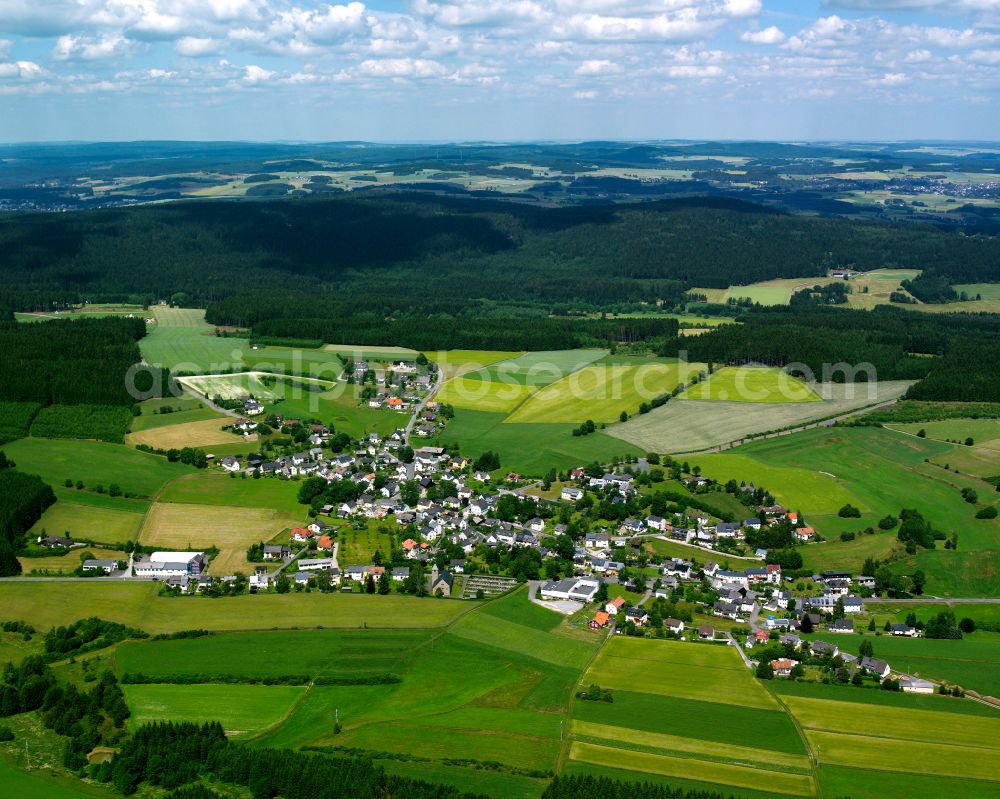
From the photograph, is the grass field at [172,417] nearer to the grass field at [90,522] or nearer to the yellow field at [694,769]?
the grass field at [90,522]

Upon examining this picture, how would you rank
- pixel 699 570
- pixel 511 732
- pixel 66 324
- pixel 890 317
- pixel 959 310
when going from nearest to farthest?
pixel 511 732 < pixel 699 570 < pixel 66 324 < pixel 890 317 < pixel 959 310

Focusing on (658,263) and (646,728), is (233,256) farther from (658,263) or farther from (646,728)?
(646,728)

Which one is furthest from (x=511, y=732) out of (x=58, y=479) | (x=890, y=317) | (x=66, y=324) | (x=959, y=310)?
(x=959, y=310)

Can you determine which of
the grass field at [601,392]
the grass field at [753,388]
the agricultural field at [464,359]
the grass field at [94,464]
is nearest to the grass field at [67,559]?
the grass field at [94,464]

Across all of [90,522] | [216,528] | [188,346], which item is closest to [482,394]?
[188,346]

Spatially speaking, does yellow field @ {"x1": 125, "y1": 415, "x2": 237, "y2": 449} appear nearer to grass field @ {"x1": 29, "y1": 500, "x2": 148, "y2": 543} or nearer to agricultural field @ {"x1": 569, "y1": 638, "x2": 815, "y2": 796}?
grass field @ {"x1": 29, "y1": 500, "x2": 148, "y2": 543}

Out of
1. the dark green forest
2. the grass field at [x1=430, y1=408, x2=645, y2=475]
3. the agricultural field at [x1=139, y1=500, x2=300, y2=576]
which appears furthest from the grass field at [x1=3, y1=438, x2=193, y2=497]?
the dark green forest

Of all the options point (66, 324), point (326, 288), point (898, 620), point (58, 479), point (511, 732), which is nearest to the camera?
point (511, 732)
